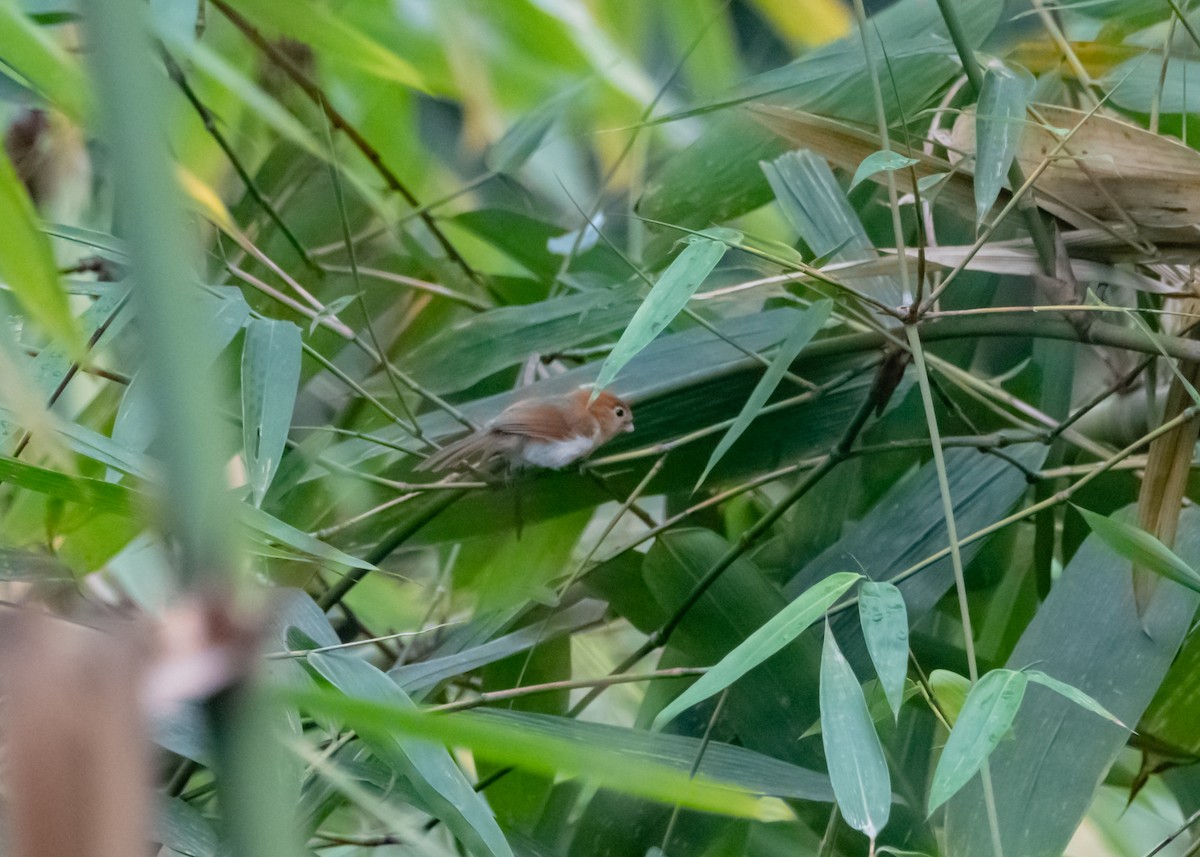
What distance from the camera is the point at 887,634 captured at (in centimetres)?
43

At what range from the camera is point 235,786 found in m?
0.12

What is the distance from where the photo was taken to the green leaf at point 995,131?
1.70 ft

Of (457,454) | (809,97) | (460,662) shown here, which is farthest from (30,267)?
(809,97)

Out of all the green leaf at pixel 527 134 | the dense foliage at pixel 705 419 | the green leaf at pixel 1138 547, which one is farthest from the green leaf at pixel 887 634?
the green leaf at pixel 527 134

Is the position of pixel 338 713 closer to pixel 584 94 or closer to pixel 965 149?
pixel 965 149

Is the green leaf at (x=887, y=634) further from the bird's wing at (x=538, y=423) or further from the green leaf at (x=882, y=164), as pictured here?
the bird's wing at (x=538, y=423)

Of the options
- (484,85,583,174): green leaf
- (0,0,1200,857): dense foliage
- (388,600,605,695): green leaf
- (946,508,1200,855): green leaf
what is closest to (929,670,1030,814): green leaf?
(0,0,1200,857): dense foliage

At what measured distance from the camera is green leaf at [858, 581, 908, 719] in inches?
16.0

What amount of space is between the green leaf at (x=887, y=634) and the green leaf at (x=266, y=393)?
30cm

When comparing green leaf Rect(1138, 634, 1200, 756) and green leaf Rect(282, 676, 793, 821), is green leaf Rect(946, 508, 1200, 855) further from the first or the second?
green leaf Rect(282, 676, 793, 821)

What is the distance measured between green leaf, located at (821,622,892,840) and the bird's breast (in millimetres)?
400

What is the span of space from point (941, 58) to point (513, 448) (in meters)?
0.45

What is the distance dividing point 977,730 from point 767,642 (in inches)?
3.5

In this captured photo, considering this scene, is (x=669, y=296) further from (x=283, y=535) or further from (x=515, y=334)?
(x=515, y=334)
